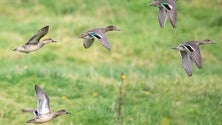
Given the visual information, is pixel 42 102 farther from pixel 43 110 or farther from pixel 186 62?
pixel 186 62

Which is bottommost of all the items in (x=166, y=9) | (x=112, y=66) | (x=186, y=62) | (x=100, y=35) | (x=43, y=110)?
(x=43, y=110)

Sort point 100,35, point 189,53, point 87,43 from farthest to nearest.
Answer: point 87,43 → point 189,53 → point 100,35

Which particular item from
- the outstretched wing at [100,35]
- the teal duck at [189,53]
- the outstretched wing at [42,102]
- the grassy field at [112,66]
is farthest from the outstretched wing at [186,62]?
the outstretched wing at [42,102]

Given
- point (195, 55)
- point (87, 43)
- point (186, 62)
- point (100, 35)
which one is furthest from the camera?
point (87, 43)

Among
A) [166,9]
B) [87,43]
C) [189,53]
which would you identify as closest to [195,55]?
[189,53]

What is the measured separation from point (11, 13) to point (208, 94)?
7.09m

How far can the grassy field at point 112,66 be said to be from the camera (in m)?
9.31

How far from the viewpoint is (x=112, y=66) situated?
12492 millimetres

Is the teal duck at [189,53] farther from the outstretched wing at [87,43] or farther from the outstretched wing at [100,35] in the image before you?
the outstretched wing at [87,43]

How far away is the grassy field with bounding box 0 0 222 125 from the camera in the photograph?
931 cm

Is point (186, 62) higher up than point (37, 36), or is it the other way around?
point (37, 36)

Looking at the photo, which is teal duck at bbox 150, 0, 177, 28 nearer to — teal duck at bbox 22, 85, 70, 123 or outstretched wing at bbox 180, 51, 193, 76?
outstretched wing at bbox 180, 51, 193, 76

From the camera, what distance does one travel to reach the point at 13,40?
1392 cm

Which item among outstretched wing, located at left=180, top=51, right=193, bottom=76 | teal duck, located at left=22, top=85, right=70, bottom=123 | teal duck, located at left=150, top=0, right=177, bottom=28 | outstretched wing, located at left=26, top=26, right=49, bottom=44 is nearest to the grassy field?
outstretched wing, located at left=180, top=51, right=193, bottom=76
